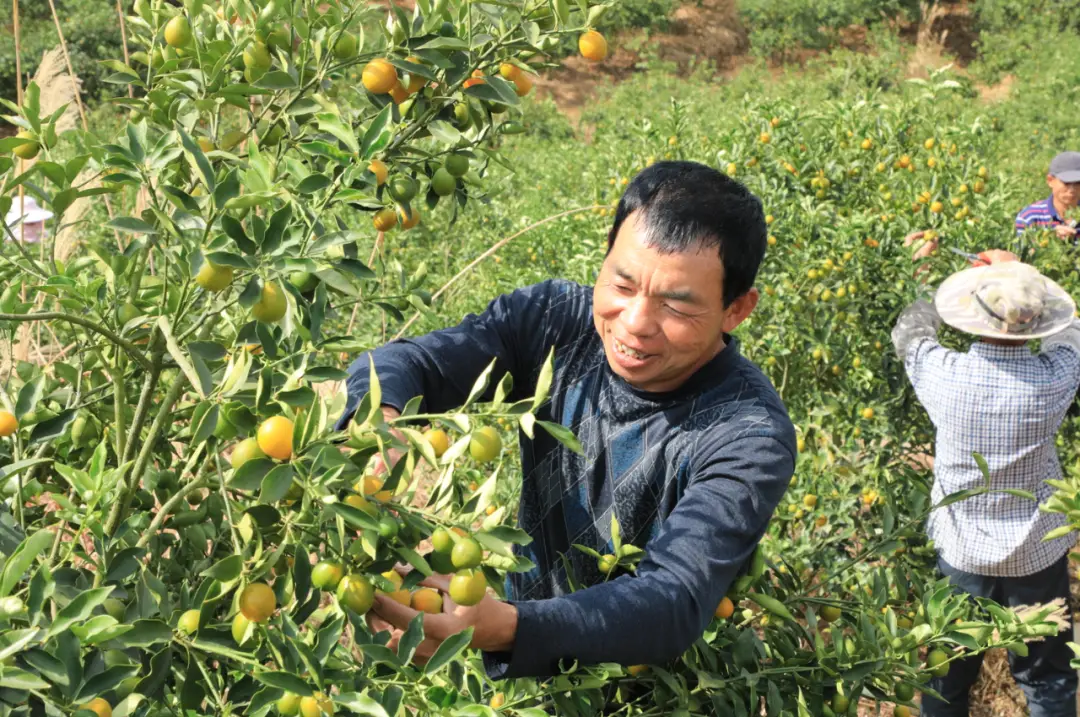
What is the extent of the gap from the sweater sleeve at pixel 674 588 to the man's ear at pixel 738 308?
22 cm

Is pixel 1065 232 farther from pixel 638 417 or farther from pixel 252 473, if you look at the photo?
pixel 252 473

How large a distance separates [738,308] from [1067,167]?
4.05 meters

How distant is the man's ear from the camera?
1.50 metres

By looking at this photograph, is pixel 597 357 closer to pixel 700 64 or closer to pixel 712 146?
pixel 712 146

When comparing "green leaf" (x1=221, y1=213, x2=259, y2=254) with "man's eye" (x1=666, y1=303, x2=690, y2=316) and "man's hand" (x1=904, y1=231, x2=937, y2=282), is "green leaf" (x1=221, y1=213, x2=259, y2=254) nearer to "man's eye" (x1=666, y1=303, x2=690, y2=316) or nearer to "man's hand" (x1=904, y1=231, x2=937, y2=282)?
"man's eye" (x1=666, y1=303, x2=690, y2=316)

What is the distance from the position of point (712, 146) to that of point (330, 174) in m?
2.80

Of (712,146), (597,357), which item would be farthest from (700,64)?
(597,357)

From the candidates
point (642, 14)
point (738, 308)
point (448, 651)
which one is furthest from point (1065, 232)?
point (642, 14)

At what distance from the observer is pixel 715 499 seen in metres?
1.24

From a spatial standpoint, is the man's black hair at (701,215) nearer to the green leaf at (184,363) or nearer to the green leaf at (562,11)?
the green leaf at (562,11)

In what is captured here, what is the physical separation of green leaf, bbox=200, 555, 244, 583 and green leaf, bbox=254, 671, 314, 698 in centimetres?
8

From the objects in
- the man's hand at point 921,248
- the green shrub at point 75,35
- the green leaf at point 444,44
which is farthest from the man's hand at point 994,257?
the green shrub at point 75,35

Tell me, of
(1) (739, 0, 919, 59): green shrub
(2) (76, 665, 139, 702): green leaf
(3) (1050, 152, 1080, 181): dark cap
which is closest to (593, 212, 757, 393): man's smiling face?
(2) (76, 665, 139, 702): green leaf

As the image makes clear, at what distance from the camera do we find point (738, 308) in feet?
4.98
